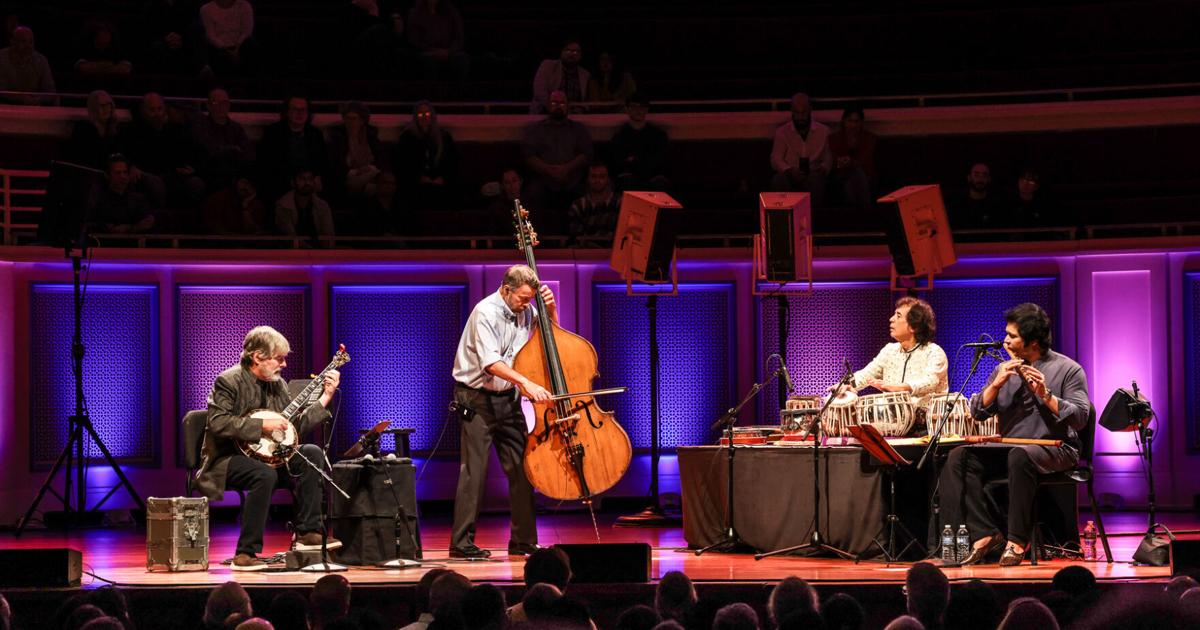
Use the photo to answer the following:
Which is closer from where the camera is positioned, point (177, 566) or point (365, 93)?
point (177, 566)

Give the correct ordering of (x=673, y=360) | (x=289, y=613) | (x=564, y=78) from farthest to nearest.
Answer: (x=564, y=78), (x=673, y=360), (x=289, y=613)

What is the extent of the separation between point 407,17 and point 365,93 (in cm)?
91

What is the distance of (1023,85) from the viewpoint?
11.0 metres

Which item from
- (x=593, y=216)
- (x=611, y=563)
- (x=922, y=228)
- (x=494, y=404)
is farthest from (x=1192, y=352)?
(x=611, y=563)

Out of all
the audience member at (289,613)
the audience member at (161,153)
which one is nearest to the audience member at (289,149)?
the audience member at (161,153)

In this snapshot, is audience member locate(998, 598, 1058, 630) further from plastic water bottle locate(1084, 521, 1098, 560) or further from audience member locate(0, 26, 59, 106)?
audience member locate(0, 26, 59, 106)

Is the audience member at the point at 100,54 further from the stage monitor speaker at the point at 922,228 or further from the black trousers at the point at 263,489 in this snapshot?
the stage monitor speaker at the point at 922,228

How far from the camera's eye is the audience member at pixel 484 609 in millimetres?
3332

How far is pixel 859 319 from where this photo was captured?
32.0ft

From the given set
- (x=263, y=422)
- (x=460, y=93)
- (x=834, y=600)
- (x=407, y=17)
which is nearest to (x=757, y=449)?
(x=263, y=422)

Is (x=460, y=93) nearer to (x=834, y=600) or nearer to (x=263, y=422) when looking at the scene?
(x=263, y=422)

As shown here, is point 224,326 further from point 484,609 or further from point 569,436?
point 484,609

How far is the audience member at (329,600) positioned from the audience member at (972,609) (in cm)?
171

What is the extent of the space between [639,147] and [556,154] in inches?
24.1
